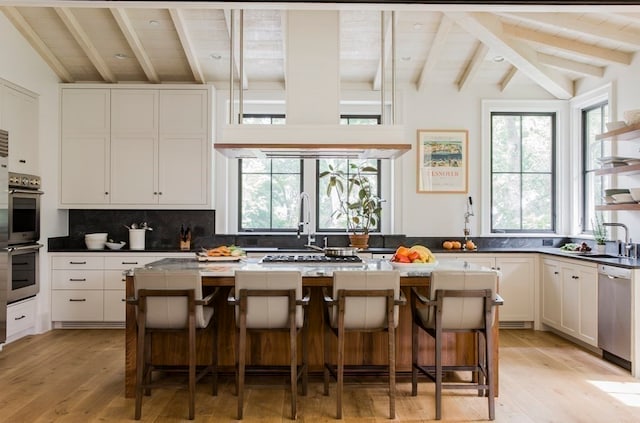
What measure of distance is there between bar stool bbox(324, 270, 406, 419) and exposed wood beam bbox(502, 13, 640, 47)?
3.00m

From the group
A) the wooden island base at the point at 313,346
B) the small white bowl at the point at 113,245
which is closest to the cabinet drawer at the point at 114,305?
the small white bowl at the point at 113,245

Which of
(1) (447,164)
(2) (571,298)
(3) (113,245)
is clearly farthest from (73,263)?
(2) (571,298)

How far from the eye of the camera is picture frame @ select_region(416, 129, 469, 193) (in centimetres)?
629

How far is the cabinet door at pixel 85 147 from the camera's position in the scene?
19.4 ft

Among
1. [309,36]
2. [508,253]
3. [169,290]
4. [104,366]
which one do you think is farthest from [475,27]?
[104,366]

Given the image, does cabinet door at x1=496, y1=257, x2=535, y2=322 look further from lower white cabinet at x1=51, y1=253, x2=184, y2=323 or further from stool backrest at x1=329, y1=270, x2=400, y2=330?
lower white cabinet at x1=51, y1=253, x2=184, y2=323

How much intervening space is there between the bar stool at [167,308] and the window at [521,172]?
4342 millimetres

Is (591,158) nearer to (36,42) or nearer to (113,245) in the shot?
(113,245)

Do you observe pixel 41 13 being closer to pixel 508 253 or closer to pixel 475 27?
pixel 475 27

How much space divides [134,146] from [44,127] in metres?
0.95

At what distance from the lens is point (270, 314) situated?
10.8 feet

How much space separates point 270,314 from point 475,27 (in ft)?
11.2

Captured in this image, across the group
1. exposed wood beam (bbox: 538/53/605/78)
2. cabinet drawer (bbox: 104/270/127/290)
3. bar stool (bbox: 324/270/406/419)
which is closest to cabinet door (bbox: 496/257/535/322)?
exposed wood beam (bbox: 538/53/605/78)

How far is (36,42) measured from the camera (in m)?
5.37
